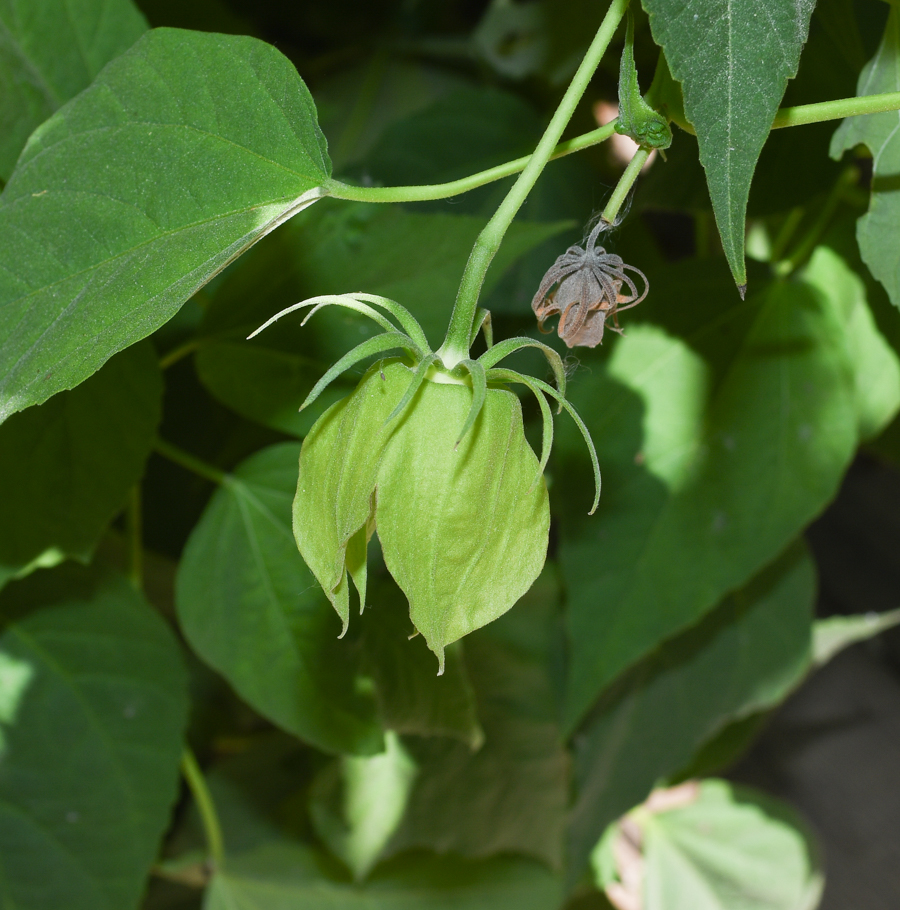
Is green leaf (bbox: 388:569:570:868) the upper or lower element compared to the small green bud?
lower

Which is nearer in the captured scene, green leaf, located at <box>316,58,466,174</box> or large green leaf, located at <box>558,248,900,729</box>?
large green leaf, located at <box>558,248,900,729</box>

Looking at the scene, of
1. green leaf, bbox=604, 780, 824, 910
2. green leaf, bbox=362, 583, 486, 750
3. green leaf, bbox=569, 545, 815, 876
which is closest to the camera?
green leaf, bbox=362, 583, 486, 750

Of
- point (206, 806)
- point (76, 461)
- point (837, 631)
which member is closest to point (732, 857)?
point (837, 631)

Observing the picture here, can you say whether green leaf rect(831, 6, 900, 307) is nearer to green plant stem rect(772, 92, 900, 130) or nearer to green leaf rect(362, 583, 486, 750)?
green plant stem rect(772, 92, 900, 130)

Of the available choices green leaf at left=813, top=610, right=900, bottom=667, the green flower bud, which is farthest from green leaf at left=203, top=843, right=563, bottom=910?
the green flower bud

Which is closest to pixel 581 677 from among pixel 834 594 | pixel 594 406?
pixel 594 406

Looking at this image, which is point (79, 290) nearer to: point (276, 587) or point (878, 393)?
point (276, 587)
